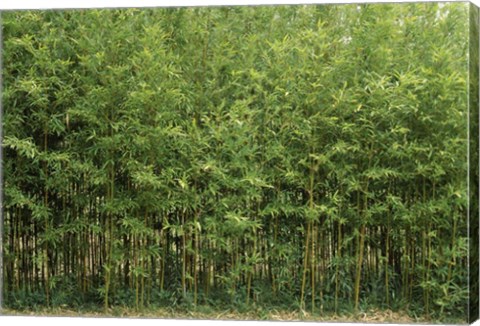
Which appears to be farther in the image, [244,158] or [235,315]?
[235,315]

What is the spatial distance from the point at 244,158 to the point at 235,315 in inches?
43.2

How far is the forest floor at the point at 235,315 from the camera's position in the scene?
6.71 meters

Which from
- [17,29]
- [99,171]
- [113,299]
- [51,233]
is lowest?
[113,299]

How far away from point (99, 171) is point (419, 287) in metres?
2.33

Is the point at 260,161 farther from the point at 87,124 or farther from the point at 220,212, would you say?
the point at 87,124

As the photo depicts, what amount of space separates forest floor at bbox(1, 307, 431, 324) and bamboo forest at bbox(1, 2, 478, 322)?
0.07ft

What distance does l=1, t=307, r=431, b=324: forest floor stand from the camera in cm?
671

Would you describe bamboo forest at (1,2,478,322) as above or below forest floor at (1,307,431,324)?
above

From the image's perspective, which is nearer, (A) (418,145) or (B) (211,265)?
(A) (418,145)

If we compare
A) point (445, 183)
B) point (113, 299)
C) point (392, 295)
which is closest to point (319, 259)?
point (392, 295)

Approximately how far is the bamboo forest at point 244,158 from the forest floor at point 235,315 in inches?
0.8

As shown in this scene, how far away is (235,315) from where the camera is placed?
272 inches

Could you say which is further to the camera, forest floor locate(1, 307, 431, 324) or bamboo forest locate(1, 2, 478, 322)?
forest floor locate(1, 307, 431, 324)

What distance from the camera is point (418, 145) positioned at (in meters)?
6.53
